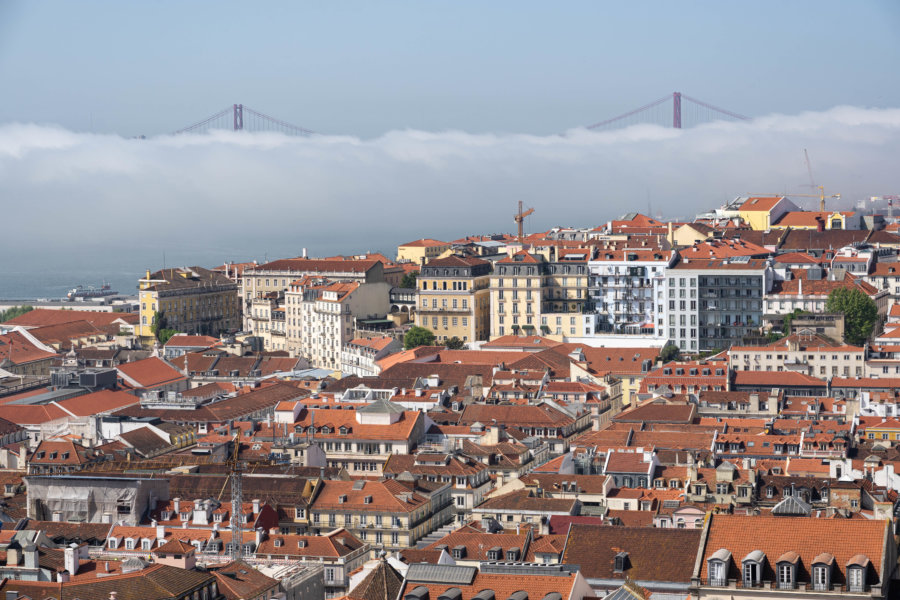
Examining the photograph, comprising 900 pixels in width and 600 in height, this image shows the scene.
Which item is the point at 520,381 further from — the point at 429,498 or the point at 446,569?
the point at 446,569

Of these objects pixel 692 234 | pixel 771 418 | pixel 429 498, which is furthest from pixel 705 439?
pixel 692 234

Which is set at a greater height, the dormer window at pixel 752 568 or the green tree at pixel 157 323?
the dormer window at pixel 752 568

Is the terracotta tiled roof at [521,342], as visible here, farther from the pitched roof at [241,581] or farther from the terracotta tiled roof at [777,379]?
the pitched roof at [241,581]

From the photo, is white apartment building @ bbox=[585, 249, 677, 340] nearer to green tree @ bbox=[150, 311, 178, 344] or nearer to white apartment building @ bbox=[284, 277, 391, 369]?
white apartment building @ bbox=[284, 277, 391, 369]

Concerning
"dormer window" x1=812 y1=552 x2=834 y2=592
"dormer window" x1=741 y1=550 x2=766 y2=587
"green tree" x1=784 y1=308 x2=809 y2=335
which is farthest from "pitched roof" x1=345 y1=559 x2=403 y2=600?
"green tree" x1=784 y1=308 x2=809 y2=335

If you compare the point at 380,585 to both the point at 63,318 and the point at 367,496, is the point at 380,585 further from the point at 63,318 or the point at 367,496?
the point at 63,318

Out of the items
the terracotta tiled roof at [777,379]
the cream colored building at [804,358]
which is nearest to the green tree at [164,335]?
the cream colored building at [804,358]
